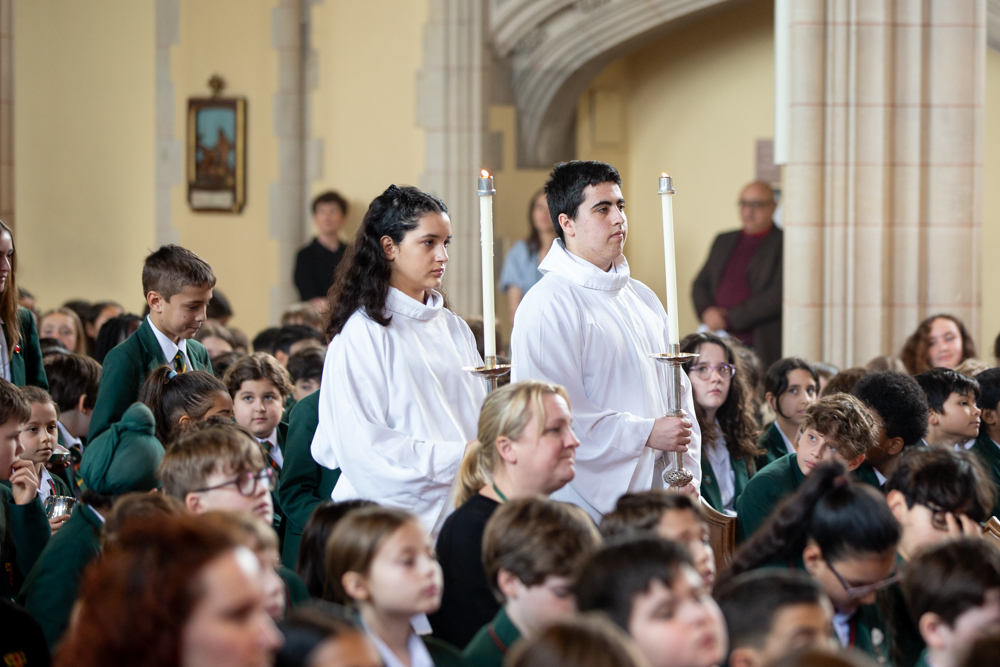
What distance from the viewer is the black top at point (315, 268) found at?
8.48m

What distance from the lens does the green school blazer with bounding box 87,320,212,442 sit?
3576 mm

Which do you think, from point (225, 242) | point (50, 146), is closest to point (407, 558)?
point (225, 242)

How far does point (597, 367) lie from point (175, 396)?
3.89 ft

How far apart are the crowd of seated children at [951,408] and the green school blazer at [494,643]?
230 centimetres

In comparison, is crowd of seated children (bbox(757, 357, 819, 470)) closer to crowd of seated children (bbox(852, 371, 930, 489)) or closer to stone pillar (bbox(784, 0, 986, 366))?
crowd of seated children (bbox(852, 371, 930, 489))

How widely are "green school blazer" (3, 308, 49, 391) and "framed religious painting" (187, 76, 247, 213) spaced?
4.64 m

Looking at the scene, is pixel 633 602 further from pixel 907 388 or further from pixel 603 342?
pixel 907 388

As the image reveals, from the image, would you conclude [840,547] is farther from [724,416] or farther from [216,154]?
A: [216,154]

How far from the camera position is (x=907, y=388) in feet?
12.7

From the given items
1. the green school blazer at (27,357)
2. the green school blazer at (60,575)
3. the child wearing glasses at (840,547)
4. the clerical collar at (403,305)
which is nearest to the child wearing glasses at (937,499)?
the child wearing glasses at (840,547)

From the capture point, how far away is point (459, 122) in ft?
27.4

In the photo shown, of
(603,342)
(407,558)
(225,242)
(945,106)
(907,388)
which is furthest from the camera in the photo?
(225,242)

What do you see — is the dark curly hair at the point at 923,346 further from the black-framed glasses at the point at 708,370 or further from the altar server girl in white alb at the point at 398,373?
the altar server girl in white alb at the point at 398,373

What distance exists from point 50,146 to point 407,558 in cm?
821
